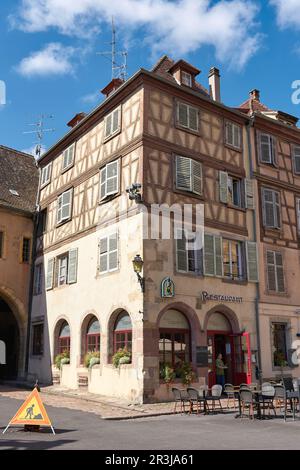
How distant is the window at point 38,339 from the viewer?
18.8 m

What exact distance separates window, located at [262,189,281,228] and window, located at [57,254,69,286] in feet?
24.2

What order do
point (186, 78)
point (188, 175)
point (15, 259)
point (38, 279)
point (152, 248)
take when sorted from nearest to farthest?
point (152, 248) → point (188, 175) → point (186, 78) → point (15, 259) → point (38, 279)

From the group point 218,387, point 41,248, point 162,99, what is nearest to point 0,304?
point 41,248

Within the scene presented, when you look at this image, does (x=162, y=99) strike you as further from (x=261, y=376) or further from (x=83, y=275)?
(x=261, y=376)

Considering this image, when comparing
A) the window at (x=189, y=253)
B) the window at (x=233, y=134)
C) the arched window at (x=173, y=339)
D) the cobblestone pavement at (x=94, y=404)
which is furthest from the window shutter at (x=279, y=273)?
the cobblestone pavement at (x=94, y=404)

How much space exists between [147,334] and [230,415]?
335cm

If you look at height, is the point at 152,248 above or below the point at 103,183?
below

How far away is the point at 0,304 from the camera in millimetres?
22031

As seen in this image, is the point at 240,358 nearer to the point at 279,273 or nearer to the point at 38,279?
the point at 279,273

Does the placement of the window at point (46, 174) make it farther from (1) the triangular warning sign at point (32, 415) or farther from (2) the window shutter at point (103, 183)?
(1) the triangular warning sign at point (32, 415)

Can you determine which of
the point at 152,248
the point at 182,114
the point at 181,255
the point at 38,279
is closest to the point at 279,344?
the point at 181,255

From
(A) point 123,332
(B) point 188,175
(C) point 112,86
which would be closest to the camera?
(A) point 123,332

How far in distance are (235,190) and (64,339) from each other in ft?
26.6

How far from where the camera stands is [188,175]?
1556 cm
